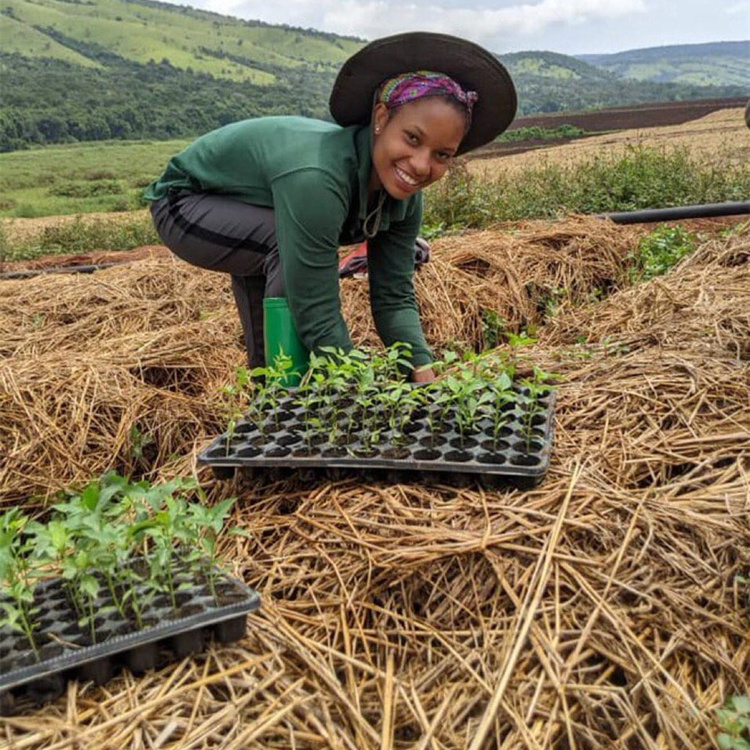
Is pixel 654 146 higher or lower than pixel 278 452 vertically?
lower

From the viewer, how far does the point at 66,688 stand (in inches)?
49.5

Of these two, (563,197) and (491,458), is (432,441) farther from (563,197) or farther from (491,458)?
(563,197)

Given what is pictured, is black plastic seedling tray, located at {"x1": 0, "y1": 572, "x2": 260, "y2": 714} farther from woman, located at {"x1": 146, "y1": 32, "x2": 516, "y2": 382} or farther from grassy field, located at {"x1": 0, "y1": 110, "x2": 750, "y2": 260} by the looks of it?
grassy field, located at {"x1": 0, "y1": 110, "x2": 750, "y2": 260}

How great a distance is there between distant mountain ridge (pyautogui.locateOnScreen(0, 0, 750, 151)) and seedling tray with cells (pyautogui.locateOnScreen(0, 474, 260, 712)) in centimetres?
7163

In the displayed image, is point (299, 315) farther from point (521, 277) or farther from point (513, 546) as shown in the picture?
point (521, 277)

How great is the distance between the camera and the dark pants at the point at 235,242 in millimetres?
2662

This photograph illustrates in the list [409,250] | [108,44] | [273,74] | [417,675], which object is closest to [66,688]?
[417,675]

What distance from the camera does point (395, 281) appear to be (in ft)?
9.20

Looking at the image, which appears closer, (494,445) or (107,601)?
(107,601)

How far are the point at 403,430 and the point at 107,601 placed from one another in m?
0.88

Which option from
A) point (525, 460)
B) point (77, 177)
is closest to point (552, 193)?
point (525, 460)

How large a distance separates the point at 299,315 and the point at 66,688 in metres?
1.36

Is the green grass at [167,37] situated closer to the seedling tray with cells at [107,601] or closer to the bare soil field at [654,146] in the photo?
the bare soil field at [654,146]

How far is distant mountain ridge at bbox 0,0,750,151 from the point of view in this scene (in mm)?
73938
